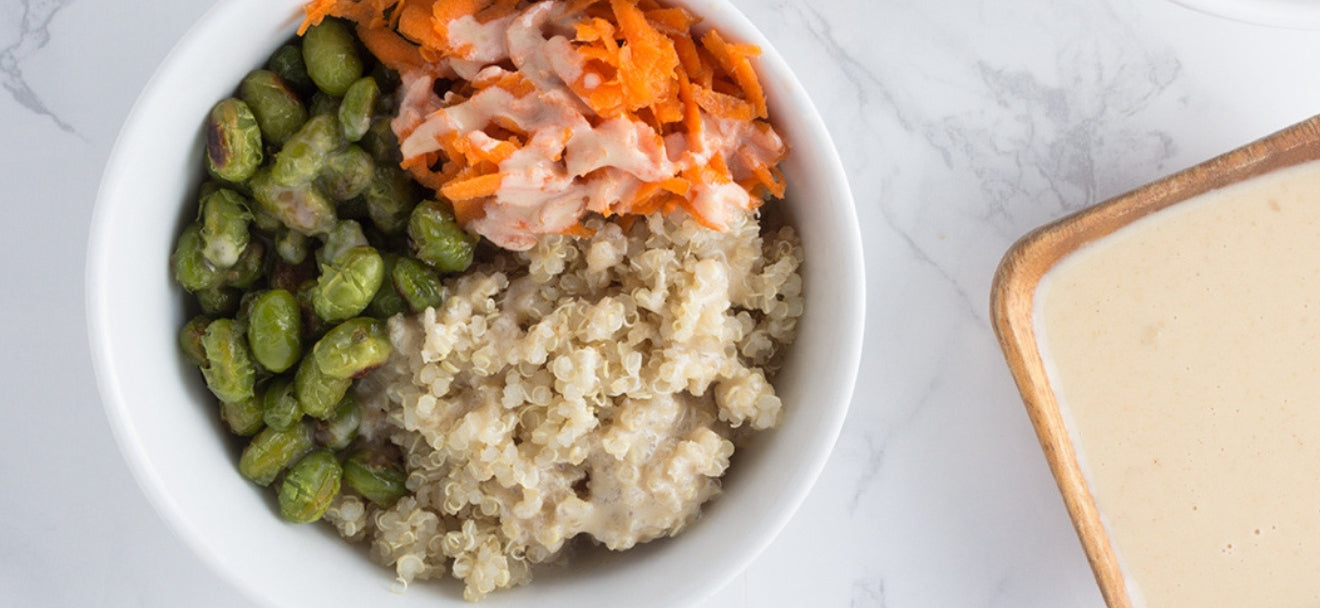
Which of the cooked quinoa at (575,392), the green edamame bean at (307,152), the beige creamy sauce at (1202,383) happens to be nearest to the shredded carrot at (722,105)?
the cooked quinoa at (575,392)

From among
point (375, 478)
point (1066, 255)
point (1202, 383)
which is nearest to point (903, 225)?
point (1066, 255)

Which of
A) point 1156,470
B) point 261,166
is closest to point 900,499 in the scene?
point 1156,470

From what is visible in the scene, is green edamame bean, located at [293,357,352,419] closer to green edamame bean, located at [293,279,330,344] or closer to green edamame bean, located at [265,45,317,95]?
green edamame bean, located at [293,279,330,344]

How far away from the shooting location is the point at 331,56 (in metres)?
1.65

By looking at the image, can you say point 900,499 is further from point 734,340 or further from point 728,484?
point 734,340

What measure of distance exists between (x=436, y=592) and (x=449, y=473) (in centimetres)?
18

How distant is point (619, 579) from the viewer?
1.76 metres

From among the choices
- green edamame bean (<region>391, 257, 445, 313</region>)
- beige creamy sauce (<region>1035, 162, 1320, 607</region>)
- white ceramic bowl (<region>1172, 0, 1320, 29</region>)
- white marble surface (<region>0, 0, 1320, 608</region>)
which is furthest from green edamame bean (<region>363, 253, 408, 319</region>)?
white ceramic bowl (<region>1172, 0, 1320, 29</region>)

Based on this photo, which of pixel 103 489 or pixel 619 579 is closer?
pixel 619 579

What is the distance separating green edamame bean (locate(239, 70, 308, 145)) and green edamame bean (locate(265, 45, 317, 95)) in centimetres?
2

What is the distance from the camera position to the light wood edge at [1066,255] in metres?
2.05

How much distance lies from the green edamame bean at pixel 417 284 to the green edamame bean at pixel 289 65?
0.30 meters

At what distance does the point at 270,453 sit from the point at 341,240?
1.06ft

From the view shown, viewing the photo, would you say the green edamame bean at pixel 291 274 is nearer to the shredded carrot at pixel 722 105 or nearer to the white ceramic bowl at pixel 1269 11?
the shredded carrot at pixel 722 105
